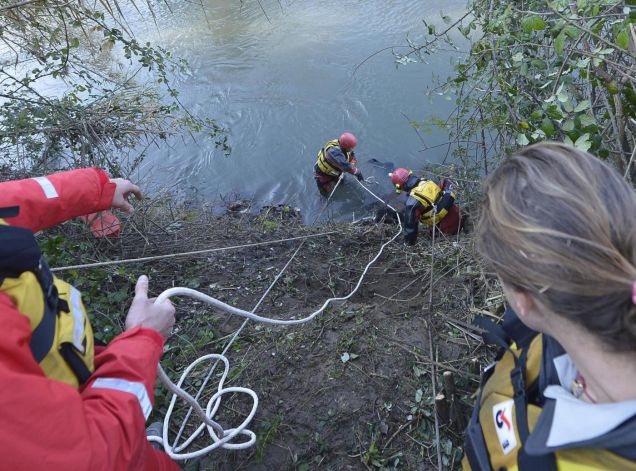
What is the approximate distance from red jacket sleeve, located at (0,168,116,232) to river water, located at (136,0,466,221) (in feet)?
17.7

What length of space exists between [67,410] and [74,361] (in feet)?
1.06

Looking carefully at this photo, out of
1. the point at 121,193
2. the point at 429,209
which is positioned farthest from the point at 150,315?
the point at 429,209

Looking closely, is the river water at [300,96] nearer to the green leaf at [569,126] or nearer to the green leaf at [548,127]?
the green leaf at [548,127]

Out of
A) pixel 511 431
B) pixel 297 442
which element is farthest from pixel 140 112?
pixel 511 431

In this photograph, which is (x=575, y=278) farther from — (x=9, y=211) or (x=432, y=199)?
(x=432, y=199)

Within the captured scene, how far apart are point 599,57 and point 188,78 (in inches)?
382

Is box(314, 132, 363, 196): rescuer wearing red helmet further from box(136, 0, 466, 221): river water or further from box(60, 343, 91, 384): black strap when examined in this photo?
box(60, 343, 91, 384): black strap

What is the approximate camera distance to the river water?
321 inches

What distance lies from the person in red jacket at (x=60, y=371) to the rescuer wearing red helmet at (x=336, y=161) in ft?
18.5

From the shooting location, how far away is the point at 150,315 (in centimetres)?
159

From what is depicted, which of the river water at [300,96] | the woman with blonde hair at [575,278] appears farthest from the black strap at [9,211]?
the river water at [300,96]

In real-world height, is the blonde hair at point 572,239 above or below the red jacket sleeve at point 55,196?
below

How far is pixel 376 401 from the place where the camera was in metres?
2.47

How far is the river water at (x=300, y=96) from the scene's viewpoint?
8.16 meters
